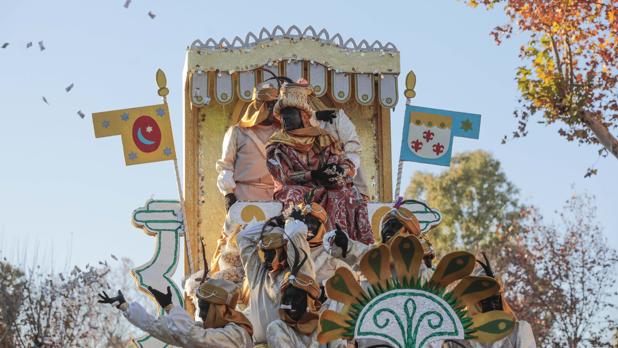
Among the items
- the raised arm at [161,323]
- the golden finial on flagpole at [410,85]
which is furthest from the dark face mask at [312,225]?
the golden finial on flagpole at [410,85]

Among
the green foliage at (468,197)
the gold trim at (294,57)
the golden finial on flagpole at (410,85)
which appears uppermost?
the gold trim at (294,57)

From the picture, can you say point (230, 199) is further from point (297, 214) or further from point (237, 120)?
point (297, 214)

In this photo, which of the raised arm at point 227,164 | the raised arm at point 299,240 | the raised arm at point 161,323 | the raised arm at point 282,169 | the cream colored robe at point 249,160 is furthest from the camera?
the cream colored robe at point 249,160

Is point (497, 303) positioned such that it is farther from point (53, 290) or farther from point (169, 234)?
point (53, 290)

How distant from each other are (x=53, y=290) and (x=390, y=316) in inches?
465

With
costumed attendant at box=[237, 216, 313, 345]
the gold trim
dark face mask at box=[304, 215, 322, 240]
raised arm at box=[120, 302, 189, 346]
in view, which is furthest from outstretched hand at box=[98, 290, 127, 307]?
the gold trim

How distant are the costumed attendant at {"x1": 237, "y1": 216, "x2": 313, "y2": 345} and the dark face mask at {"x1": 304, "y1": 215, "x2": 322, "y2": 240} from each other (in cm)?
50

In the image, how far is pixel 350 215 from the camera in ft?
43.4

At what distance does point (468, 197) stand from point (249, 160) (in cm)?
1698

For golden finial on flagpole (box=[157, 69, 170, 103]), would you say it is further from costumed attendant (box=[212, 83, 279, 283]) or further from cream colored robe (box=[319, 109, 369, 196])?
cream colored robe (box=[319, 109, 369, 196])

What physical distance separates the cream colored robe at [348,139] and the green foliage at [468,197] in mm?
15040

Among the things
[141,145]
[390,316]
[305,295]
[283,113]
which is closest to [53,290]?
[141,145]

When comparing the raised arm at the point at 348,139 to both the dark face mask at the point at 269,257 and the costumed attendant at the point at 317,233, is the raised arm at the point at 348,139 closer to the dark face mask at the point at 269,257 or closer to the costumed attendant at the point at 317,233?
the costumed attendant at the point at 317,233

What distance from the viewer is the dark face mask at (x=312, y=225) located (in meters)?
11.7
